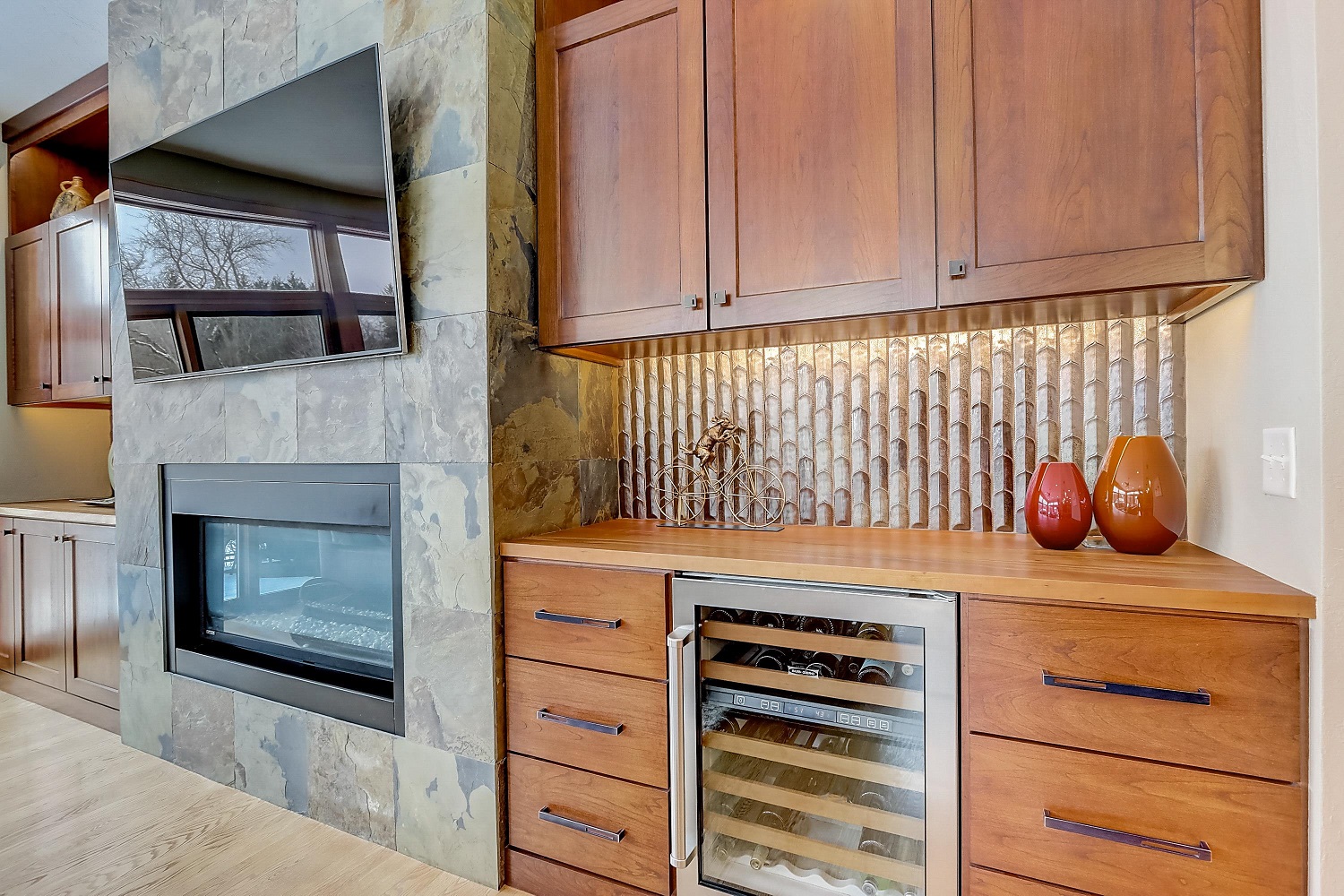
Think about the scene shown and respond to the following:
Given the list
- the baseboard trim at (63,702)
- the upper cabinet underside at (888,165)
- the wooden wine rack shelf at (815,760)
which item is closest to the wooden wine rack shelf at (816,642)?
the wooden wine rack shelf at (815,760)

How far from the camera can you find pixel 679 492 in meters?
2.04

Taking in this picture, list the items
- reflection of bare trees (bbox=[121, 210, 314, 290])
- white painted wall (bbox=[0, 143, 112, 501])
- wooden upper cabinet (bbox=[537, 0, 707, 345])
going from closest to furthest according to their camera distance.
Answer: wooden upper cabinet (bbox=[537, 0, 707, 345])
reflection of bare trees (bbox=[121, 210, 314, 290])
white painted wall (bbox=[0, 143, 112, 501])

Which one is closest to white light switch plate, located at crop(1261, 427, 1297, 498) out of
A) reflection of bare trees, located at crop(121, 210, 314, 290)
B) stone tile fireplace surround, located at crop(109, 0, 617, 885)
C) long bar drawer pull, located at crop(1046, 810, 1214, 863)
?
long bar drawer pull, located at crop(1046, 810, 1214, 863)

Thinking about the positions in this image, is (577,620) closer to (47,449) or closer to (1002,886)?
(1002,886)

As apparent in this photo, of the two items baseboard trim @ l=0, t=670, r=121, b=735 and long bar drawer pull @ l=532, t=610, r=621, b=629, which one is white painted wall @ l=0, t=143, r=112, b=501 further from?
long bar drawer pull @ l=532, t=610, r=621, b=629

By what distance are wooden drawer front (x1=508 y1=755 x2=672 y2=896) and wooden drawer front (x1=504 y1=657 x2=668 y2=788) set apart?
0.12 feet

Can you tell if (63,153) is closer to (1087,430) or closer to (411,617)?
(411,617)

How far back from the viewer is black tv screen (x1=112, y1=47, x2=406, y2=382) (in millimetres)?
1697

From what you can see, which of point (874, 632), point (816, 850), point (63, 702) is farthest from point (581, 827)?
point (63, 702)

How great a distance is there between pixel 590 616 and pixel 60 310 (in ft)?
11.4

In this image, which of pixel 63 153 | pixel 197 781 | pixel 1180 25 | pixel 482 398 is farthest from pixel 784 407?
pixel 63 153

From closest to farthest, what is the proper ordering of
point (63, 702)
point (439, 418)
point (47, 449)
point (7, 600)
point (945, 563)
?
point (945, 563), point (439, 418), point (63, 702), point (7, 600), point (47, 449)

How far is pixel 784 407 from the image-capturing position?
6.28 feet

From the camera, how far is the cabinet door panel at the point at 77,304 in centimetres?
298
